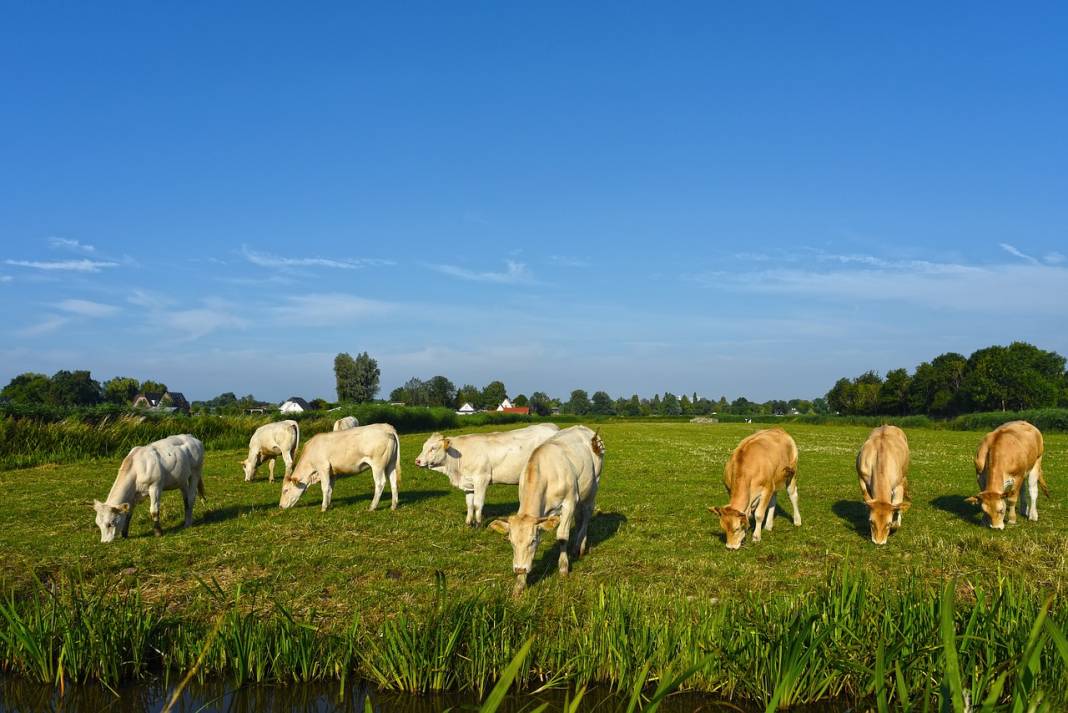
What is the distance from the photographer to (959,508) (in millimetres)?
15922

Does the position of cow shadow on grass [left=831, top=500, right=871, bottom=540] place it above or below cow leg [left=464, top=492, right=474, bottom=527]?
below

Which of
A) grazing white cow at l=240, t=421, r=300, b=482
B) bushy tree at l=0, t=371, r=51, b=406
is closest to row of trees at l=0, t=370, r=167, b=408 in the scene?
bushy tree at l=0, t=371, r=51, b=406

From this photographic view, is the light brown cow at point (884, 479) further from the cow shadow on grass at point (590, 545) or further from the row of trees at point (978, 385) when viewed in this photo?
the row of trees at point (978, 385)

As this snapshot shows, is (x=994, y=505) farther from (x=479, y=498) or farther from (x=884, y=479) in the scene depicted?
Result: (x=479, y=498)

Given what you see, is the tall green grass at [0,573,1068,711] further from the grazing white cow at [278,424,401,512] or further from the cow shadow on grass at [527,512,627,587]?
the grazing white cow at [278,424,401,512]

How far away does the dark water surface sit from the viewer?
20.3 feet

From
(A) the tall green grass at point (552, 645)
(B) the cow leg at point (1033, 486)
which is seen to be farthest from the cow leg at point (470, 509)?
(B) the cow leg at point (1033, 486)

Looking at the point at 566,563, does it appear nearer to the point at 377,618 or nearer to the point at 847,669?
the point at 377,618

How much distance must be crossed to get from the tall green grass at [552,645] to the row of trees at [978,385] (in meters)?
99.3

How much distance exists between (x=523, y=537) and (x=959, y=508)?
11.9 meters

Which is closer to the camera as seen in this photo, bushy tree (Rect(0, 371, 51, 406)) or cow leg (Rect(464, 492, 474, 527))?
cow leg (Rect(464, 492, 474, 527))

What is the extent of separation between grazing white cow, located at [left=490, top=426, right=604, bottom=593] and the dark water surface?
2536 millimetres

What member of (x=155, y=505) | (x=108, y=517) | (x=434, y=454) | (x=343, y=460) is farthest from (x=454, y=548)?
(x=108, y=517)

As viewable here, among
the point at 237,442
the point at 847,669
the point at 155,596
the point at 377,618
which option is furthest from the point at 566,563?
the point at 237,442
